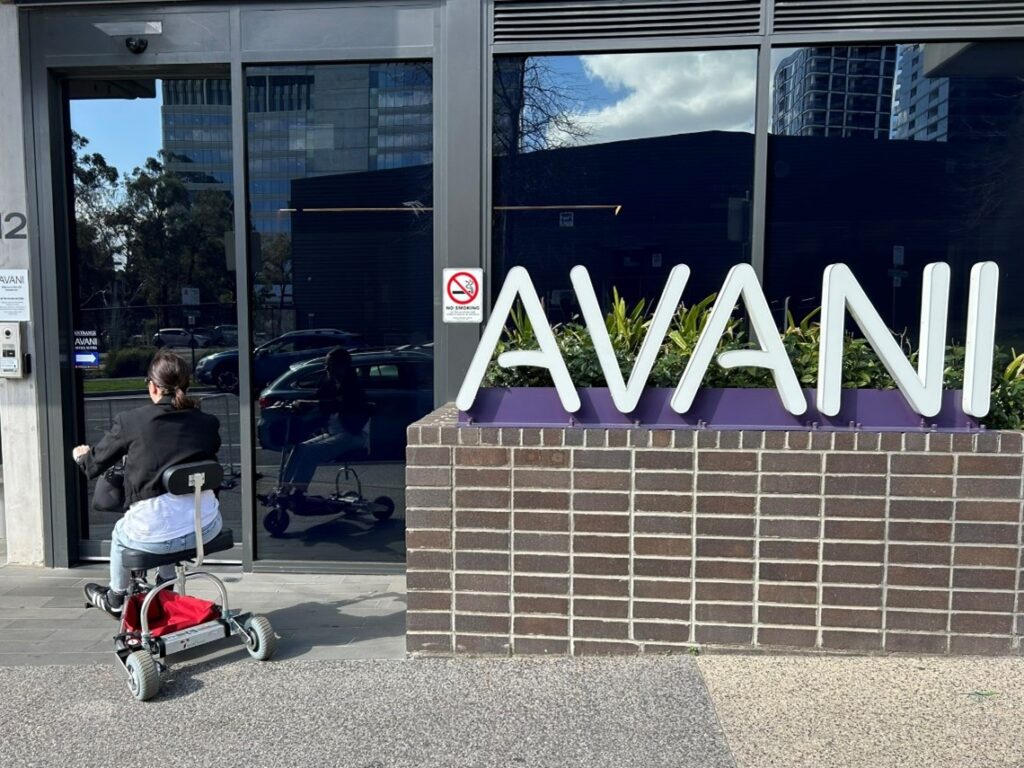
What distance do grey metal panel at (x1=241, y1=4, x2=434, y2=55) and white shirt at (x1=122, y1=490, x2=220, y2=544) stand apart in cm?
291

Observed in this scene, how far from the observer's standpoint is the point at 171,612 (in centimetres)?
405

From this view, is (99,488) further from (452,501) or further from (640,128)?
(640,128)

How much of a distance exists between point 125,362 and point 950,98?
5408mm

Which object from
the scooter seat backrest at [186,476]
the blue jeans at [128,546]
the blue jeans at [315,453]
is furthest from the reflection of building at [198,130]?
the blue jeans at [128,546]

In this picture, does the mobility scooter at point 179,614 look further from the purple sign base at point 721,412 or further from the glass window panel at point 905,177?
the glass window panel at point 905,177

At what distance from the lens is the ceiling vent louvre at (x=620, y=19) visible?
502 cm

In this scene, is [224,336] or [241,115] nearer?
[241,115]

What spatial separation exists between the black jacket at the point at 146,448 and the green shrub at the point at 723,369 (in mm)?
1427

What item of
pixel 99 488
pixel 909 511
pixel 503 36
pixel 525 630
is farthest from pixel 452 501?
pixel 503 36

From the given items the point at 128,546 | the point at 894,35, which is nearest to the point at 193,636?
the point at 128,546

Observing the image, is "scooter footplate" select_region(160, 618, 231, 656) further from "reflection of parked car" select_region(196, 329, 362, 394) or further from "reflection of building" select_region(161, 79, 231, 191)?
"reflection of building" select_region(161, 79, 231, 191)

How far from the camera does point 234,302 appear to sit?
5.62 m

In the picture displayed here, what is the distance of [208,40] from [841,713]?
16.8 ft

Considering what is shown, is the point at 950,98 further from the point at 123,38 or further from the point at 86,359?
the point at 86,359
